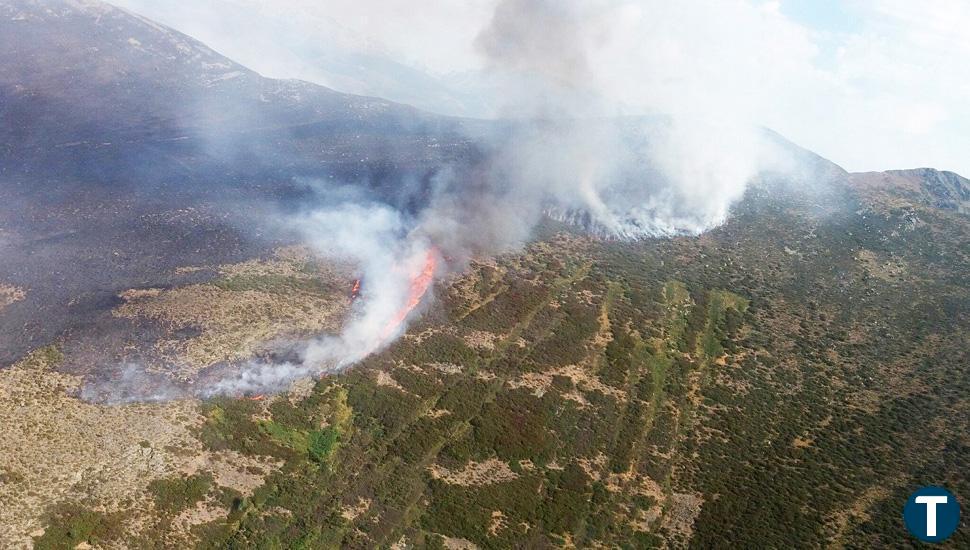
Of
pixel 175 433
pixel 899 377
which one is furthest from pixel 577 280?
pixel 175 433

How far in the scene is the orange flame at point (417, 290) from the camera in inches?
2589

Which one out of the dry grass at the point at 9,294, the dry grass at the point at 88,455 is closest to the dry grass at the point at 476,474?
the dry grass at the point at 88,455

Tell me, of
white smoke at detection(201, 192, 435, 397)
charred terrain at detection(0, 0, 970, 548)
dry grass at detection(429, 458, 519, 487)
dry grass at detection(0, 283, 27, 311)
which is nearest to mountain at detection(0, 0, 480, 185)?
charred terrain at detection(0, 0, 970, 548)

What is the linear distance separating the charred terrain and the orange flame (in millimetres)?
1652

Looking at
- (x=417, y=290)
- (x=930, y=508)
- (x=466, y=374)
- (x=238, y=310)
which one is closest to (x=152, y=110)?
(x=238, y=310)

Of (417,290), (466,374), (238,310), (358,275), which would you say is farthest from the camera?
(358,275)

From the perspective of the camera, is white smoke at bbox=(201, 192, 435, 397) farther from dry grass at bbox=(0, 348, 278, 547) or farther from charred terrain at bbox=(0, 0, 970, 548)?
dry grass at bbox=(0, 348, 278, 547)

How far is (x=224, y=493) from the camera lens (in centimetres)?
4431

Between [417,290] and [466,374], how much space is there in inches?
603

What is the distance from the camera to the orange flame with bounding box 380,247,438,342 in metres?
65.8

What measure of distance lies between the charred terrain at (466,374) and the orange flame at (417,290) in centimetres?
165

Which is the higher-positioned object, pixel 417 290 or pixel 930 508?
pixel 417 290

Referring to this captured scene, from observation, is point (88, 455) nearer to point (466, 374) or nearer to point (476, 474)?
point (476, 474)

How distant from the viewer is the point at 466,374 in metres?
61.0
